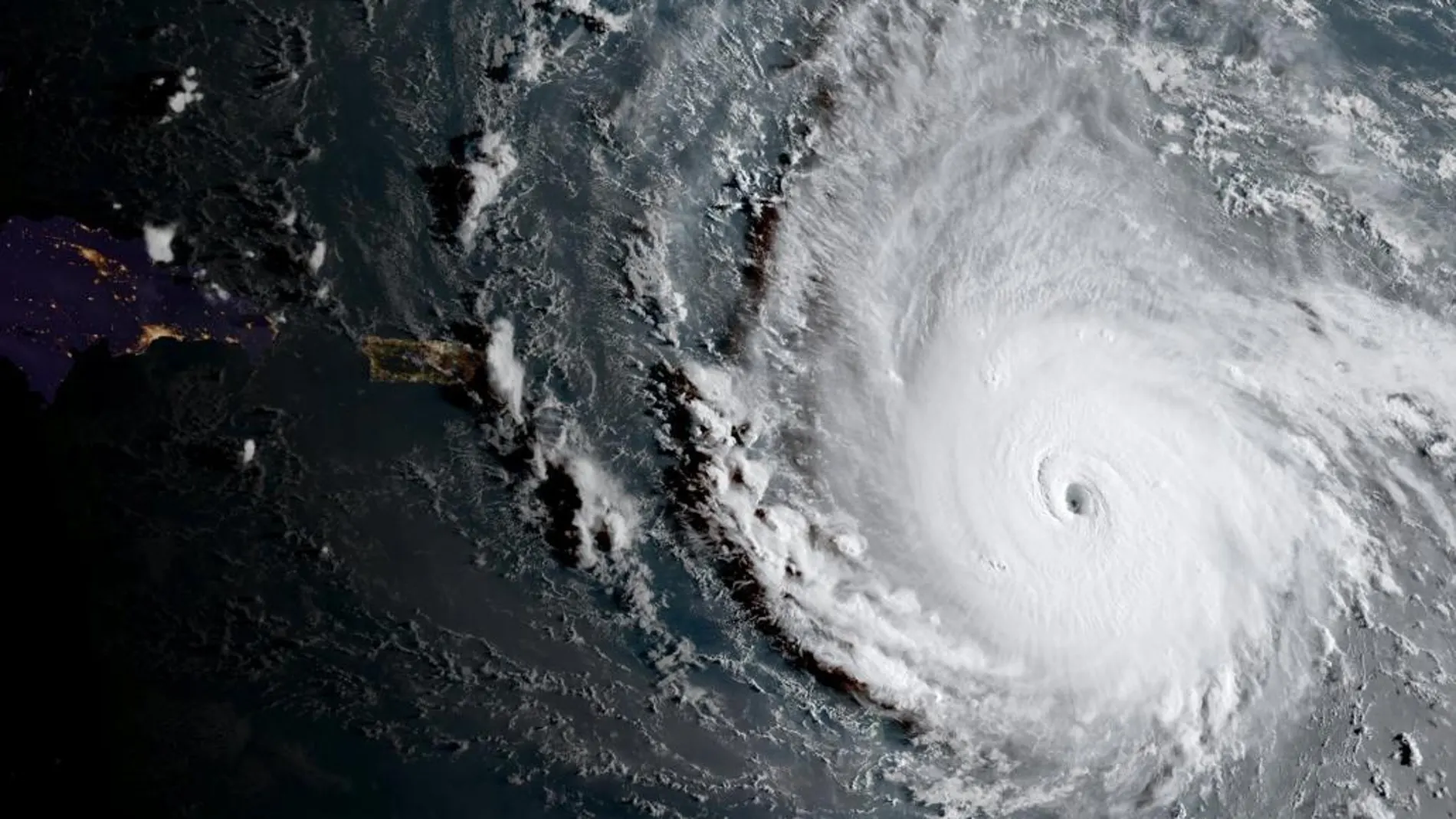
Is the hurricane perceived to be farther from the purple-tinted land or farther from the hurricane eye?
the purple-tinted land

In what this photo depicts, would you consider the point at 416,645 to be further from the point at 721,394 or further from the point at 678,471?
the point at 721,394

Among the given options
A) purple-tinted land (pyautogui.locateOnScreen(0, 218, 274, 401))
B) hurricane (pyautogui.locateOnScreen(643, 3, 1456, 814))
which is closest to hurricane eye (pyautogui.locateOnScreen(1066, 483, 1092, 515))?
hurricane (pyautogui.locateOnScreen(643, 3, 1456, 814))

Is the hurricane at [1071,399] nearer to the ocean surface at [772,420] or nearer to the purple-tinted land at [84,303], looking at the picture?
the ocean surface at [772,420]

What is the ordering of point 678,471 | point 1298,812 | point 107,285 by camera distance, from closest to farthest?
point 107,285, point 678,471, point 1298,812

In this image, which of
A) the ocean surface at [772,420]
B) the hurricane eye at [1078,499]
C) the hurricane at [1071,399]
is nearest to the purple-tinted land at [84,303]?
the ocean surface at [772,420]

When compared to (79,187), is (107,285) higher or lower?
lower

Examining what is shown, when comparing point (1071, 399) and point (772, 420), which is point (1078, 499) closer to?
point (1071, 399)

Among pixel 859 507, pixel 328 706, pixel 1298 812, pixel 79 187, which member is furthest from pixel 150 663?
pixel 1298 812
